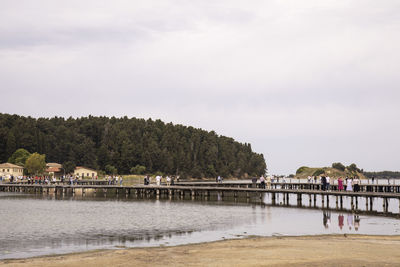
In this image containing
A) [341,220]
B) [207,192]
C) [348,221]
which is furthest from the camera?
[207,192]

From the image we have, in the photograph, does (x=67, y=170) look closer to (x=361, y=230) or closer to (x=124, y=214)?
(x=124, y=214)

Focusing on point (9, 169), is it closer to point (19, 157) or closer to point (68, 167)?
point (19, 157)

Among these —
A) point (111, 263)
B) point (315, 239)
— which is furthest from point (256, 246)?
point (111, 263)

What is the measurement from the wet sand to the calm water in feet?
10.8

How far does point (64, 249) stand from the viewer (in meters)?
29.7

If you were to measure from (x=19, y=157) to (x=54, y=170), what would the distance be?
15624 millimetres

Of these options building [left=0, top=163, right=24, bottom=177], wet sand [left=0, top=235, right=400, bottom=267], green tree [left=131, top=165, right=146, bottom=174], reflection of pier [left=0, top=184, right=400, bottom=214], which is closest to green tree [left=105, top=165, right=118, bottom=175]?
green tree [left=131, top=165, right=146, bottom=174]

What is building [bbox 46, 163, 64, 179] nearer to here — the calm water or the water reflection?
the calm water

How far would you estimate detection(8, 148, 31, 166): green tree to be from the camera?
490ft

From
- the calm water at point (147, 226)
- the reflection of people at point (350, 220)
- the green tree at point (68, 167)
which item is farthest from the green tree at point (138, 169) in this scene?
the reflection of people at point (350, 220)

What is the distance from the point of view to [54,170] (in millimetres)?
164375

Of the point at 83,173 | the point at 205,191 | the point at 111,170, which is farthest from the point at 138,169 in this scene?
the point at 205,191

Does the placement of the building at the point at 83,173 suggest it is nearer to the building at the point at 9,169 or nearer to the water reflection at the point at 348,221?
the building at the point at 9,169

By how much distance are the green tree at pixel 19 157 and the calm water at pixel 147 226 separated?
9680 centimetres
